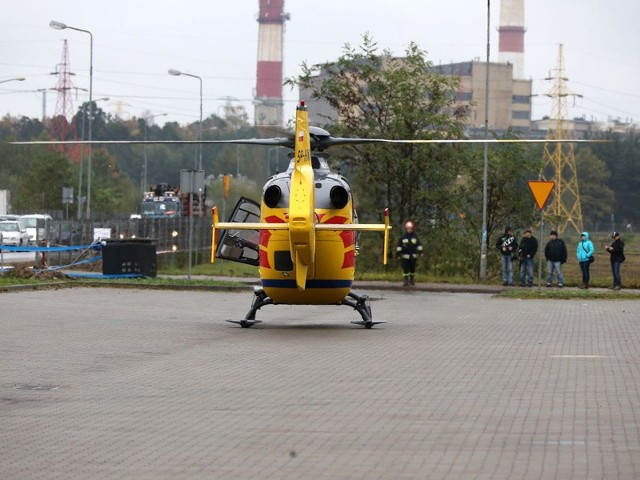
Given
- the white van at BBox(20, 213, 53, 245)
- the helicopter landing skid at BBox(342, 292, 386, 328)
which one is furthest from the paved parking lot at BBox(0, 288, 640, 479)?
the white van at BBox(20, 213, 53, 245)

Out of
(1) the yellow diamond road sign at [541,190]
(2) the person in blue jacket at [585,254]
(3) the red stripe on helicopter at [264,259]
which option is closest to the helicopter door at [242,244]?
(3) the red stripe on helicopter at [264,259]

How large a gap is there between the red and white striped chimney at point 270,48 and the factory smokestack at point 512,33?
90.2 feet

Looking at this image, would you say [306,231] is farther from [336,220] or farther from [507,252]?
[507,252]

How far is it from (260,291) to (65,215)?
194 ft

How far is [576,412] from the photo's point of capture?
44.1 feet

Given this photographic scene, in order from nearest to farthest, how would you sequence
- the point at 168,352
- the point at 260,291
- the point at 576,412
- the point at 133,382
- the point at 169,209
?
the point at 576,412 → the point at 133,382 → the point at 168,352 → the point at 260,291 → the point at 169,209

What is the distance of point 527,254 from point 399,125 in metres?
6.53

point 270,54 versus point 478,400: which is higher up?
point 270,54

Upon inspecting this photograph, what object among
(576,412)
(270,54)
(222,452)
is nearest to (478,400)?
(576,412)

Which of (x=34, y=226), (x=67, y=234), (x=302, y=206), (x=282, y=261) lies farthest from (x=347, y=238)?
(x=34, y=226)

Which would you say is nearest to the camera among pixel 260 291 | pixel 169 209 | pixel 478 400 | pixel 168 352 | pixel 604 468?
pixel 604 468

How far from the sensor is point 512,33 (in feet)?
557

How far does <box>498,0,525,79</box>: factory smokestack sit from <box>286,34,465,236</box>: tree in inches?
4796

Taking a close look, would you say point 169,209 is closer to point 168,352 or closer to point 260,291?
point 260,291
